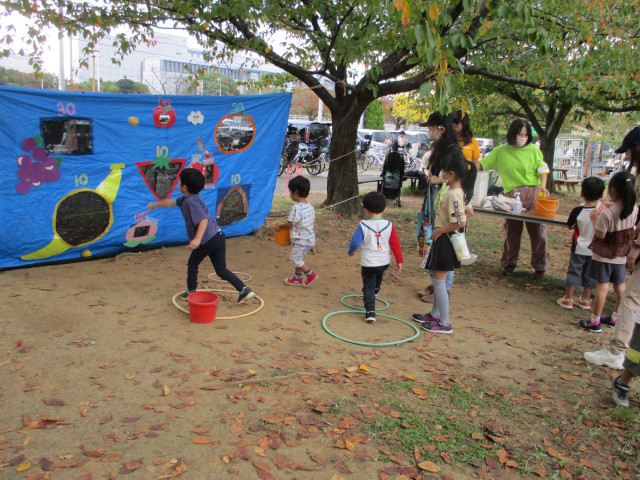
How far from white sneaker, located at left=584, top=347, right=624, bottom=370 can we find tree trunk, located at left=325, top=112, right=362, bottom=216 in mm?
5787

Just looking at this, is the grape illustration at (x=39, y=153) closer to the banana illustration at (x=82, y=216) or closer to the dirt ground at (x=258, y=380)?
the banana illustration at (x=82, y=216)

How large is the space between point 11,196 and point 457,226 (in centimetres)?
481

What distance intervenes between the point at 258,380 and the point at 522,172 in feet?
15.3

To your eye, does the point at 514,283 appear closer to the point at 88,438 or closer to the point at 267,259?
the point at 267,259

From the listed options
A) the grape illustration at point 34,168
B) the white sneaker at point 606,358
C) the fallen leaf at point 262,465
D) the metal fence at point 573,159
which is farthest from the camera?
the metal fence at point 573,159

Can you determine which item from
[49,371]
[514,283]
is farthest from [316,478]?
[514,283]

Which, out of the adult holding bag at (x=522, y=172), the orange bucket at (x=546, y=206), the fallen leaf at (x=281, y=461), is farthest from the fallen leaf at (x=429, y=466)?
the orange bucket at (x=546, y=206)

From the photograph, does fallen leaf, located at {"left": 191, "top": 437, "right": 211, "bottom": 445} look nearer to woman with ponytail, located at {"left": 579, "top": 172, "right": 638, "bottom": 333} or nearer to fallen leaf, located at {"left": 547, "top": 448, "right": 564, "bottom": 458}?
fallen leaf, located at {"left": 547, "top": 448, "right": 564, "bottom": 458}

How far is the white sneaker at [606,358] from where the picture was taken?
4.07 m

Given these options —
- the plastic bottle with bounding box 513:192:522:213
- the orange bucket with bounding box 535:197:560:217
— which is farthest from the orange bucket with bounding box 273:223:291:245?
the orange bucket with bounding box 535:197:560:217

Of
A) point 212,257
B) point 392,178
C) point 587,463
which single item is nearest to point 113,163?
point 212,257

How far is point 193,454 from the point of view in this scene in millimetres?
2691

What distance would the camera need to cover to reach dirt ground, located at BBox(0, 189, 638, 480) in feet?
8.83

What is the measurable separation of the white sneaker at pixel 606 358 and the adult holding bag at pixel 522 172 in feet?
8.22
